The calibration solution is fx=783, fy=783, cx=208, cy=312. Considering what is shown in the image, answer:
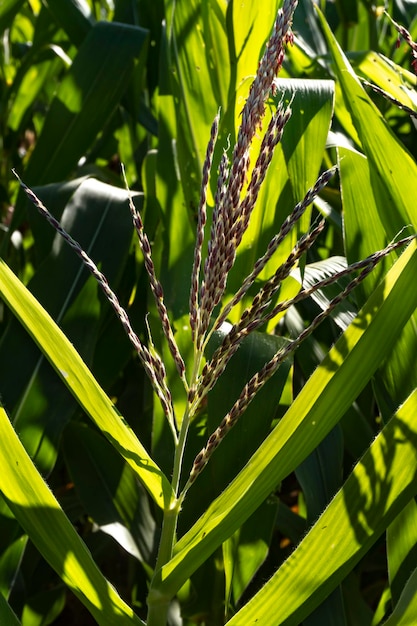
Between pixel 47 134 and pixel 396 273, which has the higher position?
pixel 47 134

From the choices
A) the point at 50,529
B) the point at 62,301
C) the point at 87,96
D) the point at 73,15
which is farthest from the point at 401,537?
the point at 73,15

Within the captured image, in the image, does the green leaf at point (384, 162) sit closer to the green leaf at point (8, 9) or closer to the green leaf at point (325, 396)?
the green leaf at point (325, 396)

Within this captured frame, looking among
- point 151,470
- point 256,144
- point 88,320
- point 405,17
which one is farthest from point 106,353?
point 405,17

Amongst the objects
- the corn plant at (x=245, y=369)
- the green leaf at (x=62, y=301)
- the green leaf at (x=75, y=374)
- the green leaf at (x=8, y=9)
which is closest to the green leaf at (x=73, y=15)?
the green leaf at (x=8, y=9)

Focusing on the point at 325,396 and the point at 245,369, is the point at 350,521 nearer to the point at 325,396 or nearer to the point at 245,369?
the point at 325,396

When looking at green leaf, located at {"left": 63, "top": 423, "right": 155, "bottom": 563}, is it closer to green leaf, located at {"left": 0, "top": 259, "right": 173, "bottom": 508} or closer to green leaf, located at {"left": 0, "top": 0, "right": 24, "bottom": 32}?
green leaf, located at {"left": 0, "top": 259, "right": 173, "bottom": 508}

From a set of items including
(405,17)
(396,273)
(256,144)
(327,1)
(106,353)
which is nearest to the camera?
(396,273)

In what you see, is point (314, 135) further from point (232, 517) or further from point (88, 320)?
point (232, 517)
